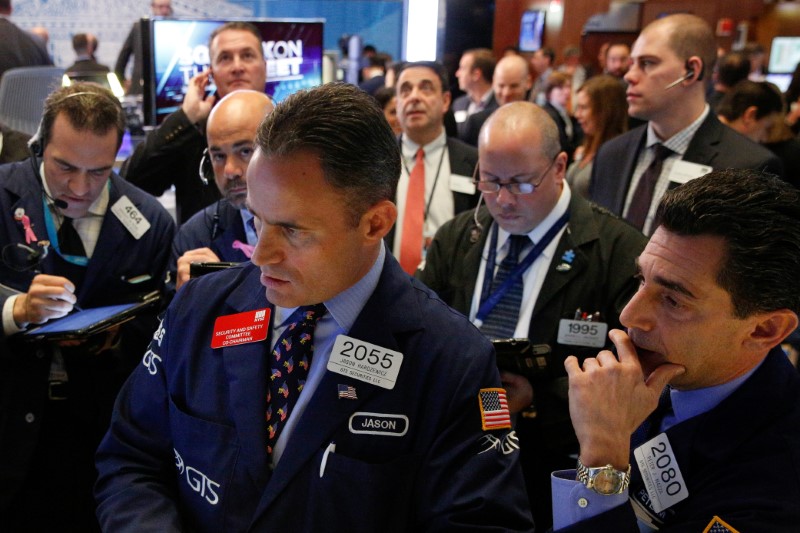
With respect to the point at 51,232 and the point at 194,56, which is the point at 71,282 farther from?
the point at 194,56

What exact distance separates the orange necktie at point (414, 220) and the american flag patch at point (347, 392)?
194 centimetres

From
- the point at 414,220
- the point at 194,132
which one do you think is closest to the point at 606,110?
the point at 414,220

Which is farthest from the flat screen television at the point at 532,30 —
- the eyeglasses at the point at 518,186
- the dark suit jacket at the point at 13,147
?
the eyeglasses at the point at 518,186

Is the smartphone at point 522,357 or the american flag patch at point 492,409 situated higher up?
the american flag patch at point 492,409

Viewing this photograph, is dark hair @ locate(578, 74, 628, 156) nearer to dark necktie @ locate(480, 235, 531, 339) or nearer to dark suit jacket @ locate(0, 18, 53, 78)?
dark necktie @ locate(480, 235, 531, 339)

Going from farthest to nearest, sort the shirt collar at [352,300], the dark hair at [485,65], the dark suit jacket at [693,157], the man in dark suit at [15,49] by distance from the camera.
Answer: the dark hair at [485,65] < the man in dark suit at [15,49] < the dark suit jacket at [693,157] < the shirt collar at [352,300]

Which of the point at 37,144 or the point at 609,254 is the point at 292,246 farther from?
the point at 37,144

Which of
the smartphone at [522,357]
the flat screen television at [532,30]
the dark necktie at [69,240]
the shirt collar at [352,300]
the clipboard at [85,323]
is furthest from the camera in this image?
the flat screen television at [532,30]

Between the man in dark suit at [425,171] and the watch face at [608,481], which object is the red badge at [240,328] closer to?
the watch face at [608,481]

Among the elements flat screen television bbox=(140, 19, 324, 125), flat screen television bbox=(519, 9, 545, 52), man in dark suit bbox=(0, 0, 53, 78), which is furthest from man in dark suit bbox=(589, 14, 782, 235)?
flat screen television bbox=(519, 9, 545, 52)

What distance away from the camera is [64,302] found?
7.20ft

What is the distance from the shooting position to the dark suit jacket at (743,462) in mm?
1243

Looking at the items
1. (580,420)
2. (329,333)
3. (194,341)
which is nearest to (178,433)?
(194,341)

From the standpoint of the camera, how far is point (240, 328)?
1.51m
